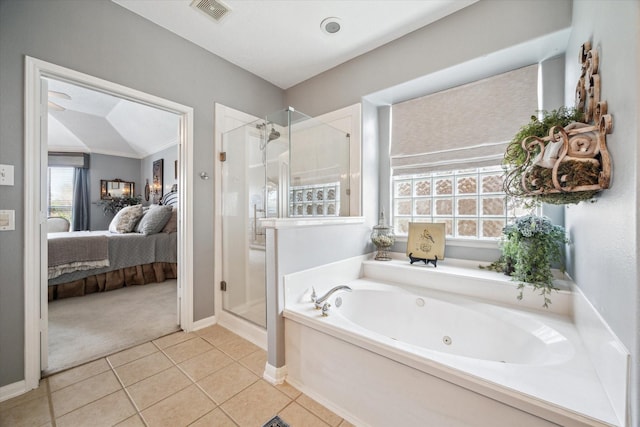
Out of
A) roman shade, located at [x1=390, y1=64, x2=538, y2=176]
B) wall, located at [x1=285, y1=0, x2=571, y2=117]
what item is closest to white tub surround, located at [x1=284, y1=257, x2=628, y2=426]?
roman shade, located at [x1=390, y1=64, x2=538, y2=176]

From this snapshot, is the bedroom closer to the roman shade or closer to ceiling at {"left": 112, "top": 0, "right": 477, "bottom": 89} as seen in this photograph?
ceiling at {"left": 112, "top": 0, "right": 477, "bottom": 89}

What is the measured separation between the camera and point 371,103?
8.27 feet

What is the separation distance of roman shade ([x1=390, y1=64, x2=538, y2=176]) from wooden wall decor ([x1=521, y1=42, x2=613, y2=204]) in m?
0.87

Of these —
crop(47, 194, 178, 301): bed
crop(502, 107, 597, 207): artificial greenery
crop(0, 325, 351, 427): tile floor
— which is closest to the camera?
crop(502, 107, 597, 207): artificial greenery

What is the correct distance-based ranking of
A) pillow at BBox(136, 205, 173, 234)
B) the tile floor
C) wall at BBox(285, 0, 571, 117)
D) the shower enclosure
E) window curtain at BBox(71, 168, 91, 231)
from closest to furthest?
the tile floor
wall at BBox(285, 0, 571, 117)
the shower enclosure
pillow at BBox(136, 205, 173, 234)
window curtain at BBox(71, 168, 91, 231)

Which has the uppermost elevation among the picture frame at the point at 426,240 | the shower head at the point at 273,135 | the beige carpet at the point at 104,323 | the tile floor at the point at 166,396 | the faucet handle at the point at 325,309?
the shower head at the point at 273,135

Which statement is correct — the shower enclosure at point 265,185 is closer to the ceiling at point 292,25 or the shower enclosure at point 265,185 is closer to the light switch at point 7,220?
the ceiling at point 292,25

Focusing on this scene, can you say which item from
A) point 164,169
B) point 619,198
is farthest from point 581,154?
point 164,169

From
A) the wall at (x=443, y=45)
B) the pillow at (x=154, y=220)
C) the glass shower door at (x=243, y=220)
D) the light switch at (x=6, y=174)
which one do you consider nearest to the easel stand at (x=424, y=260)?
the glass shower door at (x=243, y=220)

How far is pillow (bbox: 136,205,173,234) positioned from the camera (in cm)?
375

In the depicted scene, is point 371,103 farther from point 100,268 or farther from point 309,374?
point 100,268

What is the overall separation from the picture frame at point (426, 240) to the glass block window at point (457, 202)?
0.42ft

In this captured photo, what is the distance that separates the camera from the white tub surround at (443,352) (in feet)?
2.78

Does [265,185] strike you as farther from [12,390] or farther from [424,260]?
[12,390]
